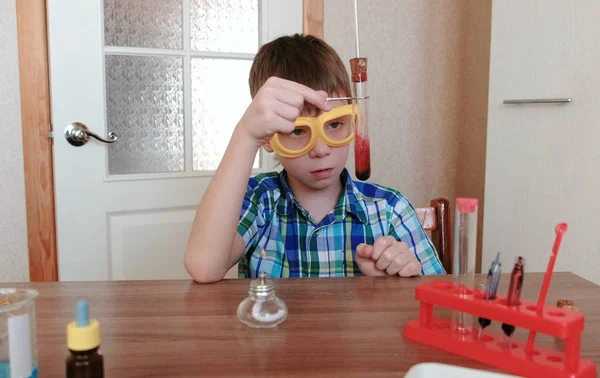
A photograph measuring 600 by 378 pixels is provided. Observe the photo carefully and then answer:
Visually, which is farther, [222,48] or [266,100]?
[222,48]

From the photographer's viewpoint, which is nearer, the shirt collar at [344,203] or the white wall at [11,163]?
the shirt collar at [344,203]

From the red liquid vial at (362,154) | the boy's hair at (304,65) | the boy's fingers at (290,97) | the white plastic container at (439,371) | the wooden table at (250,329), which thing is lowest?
the wooden table at (250,329)

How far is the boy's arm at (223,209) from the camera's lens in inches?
40.8

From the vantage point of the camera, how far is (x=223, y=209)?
1055 millimetres

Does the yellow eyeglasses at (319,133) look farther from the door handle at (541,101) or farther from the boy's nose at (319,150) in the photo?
the door handle at (541,101)

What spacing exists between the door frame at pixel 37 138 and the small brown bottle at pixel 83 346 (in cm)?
162

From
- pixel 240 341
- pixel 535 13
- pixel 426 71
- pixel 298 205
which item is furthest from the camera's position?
pixel 426 71

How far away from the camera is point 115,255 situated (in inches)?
83.5

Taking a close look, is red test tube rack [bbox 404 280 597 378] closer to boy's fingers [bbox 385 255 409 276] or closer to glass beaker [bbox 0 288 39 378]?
boy's fingers [bbox 385 255 409 276]

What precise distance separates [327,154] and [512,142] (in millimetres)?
1358

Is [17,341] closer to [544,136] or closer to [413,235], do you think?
[413,235]

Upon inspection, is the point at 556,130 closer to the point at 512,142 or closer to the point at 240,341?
the point at 512,142

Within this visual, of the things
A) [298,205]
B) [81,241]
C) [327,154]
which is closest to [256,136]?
[327,154]

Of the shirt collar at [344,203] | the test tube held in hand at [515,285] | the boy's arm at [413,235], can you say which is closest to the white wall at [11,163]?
the shirt collar at [344,203]
